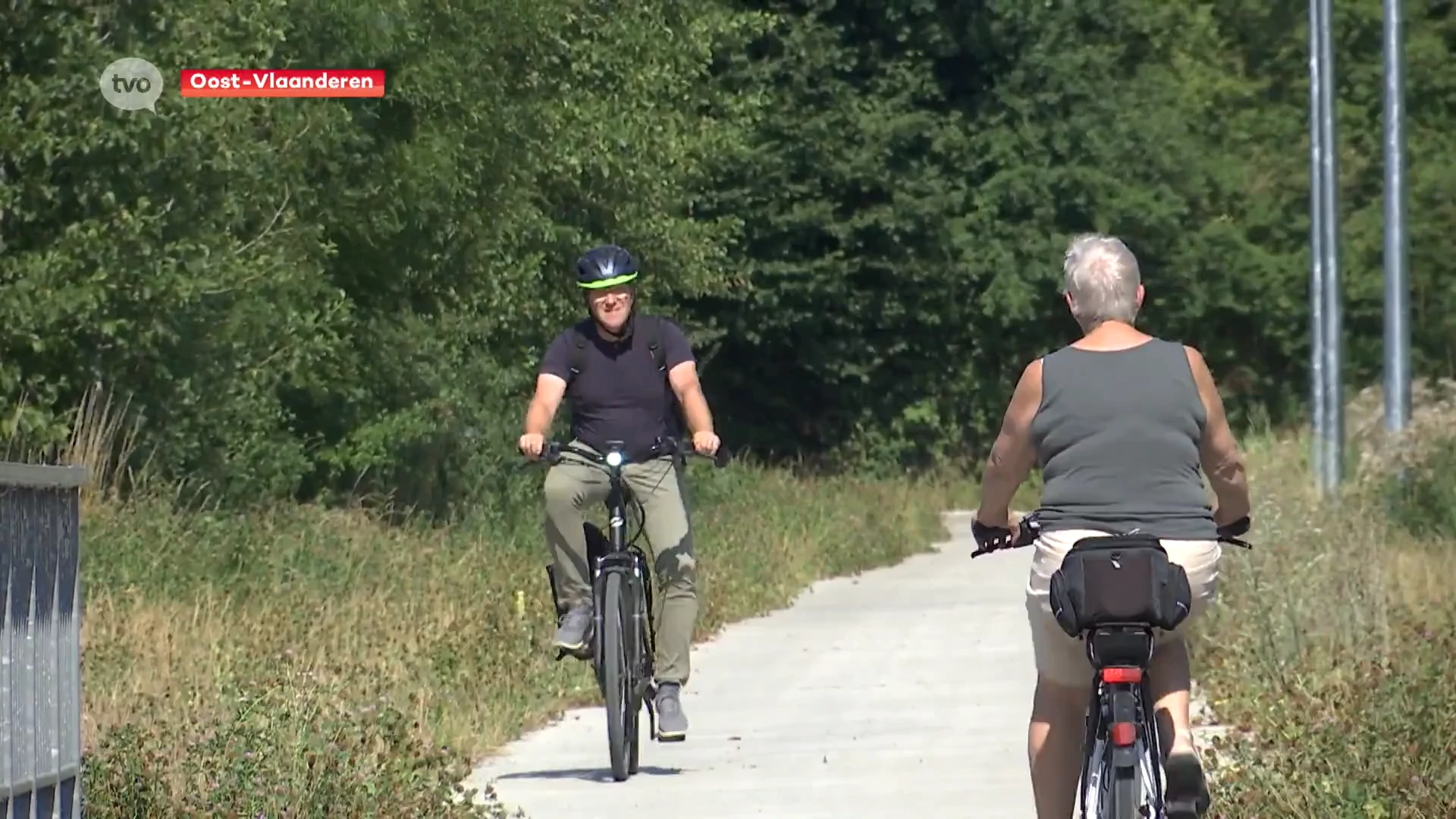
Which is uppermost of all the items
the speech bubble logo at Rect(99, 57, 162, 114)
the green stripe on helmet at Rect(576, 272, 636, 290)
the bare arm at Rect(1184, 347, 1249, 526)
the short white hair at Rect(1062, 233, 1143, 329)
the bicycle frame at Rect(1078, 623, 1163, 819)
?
the speech bubble logo at Rect(99, 57, 162, 114)

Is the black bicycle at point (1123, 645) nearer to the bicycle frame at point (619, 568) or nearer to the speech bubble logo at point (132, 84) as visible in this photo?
the bicycle frame at point (619, 568)

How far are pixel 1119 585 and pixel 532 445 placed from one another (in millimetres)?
4320

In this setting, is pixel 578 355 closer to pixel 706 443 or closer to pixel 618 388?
pixel 618 388

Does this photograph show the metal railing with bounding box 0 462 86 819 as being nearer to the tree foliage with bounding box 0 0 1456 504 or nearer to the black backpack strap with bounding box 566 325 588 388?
the black backpack strap with bounding box 566 325 588 388

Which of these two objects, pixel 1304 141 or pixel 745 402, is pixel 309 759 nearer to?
pixel 745 402

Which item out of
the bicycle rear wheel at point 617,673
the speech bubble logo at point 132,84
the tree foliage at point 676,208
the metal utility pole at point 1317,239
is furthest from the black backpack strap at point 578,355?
the metal utility pole at point 1317,239

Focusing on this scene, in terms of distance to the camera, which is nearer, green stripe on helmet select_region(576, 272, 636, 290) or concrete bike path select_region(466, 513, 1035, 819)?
concrete bike path select_region(466, 513, 1035, 819)

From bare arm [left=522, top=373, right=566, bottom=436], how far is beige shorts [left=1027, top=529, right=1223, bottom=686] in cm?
400

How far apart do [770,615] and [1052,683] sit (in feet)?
37.5

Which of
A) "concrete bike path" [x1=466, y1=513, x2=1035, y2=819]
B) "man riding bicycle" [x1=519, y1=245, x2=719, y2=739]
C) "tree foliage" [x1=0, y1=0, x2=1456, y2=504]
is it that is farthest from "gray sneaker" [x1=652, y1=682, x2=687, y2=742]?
"tree foliage" [x1=0, y1=0, x2=1456, y2=504]

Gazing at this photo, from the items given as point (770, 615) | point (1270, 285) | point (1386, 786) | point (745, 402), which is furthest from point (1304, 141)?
point (1386, 786)

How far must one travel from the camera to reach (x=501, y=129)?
74.0 ft

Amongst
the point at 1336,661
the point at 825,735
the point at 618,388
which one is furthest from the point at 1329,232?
the point at 618,388

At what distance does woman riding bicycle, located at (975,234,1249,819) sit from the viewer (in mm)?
6316
